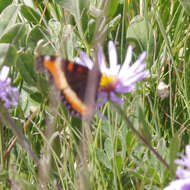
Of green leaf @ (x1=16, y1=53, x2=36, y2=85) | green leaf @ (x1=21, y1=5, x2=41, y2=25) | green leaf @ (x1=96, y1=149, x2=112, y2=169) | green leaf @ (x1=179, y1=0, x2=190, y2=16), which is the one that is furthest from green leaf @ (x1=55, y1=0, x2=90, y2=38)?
green leaf @ (x1=96, y1=149, x2=112, y2=169)

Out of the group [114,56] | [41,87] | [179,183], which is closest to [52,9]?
[41,87]

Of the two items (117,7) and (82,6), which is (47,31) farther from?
(117,7)

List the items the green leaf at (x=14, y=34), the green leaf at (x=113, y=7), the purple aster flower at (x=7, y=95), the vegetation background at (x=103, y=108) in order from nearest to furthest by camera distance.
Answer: the purple aster flower at (x=7, y=95) → the vegetation background at (x=103, y=108) → the green leaf at (x=14, y=34) → the green leaf at (x=113, y=7)

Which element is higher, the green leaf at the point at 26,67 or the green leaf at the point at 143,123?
the green leaf at the point at 26,67

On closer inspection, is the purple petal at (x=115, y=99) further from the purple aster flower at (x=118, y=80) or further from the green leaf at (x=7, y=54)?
the green leaf at (x=7, y=54)

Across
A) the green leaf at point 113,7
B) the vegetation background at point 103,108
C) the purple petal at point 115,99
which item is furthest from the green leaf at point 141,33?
the purple petal at point 115,99

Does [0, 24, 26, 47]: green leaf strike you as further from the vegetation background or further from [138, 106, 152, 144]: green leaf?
[138, 106, 152, 144]: green leaf

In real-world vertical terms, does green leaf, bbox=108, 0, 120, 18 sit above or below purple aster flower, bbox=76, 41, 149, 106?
above
